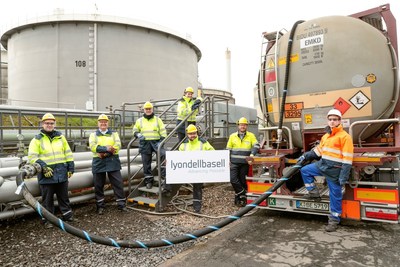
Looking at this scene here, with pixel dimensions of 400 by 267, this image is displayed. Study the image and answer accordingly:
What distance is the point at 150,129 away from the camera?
655 centimetres

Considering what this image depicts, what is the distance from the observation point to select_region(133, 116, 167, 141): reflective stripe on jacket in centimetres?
653

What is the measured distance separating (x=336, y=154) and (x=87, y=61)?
17.9 metres

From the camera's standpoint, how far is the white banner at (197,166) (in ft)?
17.9

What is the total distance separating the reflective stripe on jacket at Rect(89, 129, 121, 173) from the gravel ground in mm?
897

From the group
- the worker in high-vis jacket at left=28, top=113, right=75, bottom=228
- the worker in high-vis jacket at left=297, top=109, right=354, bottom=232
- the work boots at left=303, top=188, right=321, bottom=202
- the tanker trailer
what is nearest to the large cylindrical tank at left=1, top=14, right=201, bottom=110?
the worker in high-vis jacket at left=28, top=113, right=75, bottom=228

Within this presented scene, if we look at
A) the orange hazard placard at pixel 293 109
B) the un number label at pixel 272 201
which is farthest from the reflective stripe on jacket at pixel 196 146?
the orange hazard placard at pixel 293 109

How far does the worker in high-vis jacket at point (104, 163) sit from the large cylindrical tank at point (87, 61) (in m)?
14.0

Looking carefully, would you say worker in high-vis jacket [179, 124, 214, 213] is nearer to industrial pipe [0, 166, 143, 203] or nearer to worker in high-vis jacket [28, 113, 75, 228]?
industrial pipe [0, 166, 143, 203]

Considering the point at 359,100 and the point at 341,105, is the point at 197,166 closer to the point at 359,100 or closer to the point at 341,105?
the point at 341,105

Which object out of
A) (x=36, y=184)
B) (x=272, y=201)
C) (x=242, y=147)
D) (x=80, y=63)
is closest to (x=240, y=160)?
(x=242, y=147)

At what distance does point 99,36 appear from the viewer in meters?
19.3

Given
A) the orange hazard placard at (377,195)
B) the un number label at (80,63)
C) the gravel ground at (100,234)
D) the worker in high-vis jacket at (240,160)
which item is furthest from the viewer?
the un number label at (80,63)

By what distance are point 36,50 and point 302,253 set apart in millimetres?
21149

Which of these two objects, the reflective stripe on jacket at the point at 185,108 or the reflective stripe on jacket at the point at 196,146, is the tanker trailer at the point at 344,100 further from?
the reflective stripe on jacket at the point at 185,108
